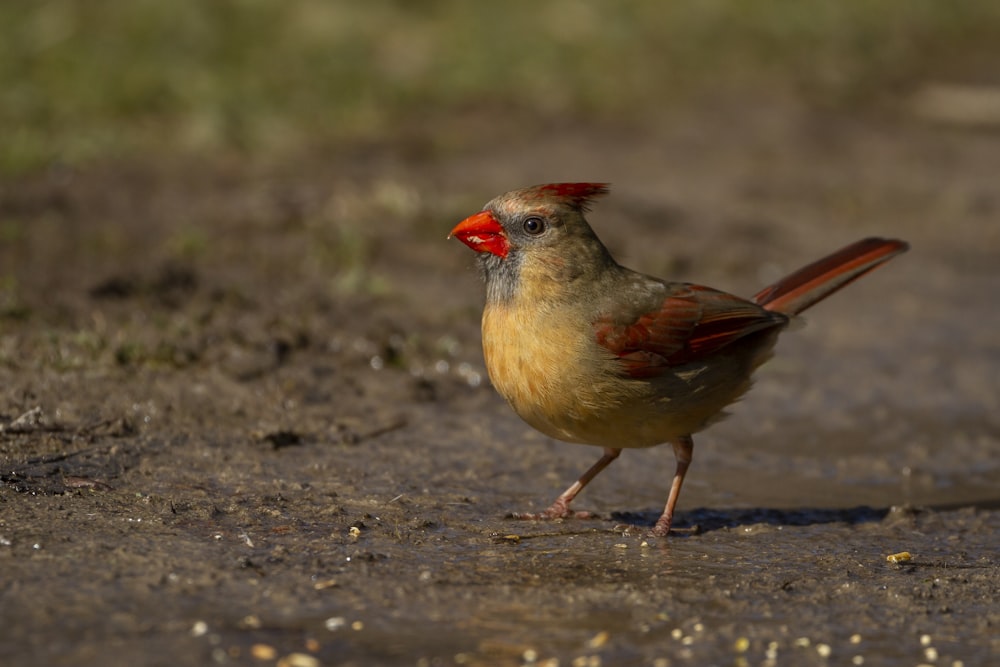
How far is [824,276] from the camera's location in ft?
18.2

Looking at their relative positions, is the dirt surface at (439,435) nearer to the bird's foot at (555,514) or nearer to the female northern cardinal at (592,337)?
the bird's foot at (555,514)

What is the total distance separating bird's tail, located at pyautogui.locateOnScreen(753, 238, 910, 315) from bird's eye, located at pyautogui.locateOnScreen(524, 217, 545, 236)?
116 centimetres

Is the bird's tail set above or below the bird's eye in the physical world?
above

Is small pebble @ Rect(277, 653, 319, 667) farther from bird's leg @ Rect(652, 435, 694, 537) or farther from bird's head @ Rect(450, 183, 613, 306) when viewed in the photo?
bird's head @ Rect(450, 183, 613, 306)

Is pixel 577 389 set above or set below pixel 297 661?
above

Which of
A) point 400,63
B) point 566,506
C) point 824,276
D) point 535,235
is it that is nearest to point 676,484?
point 566,506

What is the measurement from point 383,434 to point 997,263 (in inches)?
200

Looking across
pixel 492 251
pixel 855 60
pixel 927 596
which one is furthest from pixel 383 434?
pixel 855 60

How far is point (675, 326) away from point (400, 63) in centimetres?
715

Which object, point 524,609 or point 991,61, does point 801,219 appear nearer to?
point 991,61

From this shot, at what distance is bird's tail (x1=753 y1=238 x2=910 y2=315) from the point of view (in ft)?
18.2

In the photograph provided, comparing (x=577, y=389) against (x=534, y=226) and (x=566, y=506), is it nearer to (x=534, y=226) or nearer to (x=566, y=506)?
(x=566, y=506)

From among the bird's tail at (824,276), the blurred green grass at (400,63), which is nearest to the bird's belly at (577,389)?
the bird's tail at (824,276)

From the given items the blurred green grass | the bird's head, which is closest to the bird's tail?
the bird's head
